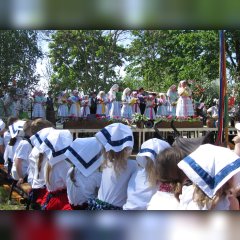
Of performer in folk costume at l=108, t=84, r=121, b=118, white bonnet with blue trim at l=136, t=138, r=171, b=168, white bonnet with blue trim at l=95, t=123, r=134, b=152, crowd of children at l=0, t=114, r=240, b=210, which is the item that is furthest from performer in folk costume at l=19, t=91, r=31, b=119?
white bonnet with blue trim at l=136, t=138, r=171, b=168

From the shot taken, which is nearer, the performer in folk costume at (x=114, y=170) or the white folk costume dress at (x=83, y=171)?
the performer in folk costume at (x=114, y=170)

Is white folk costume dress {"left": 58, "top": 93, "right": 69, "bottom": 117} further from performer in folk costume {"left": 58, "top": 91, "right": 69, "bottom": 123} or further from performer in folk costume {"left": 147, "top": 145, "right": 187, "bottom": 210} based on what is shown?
performer in folk costume {"left": 147, "top": 145, "right": 187, "bottom": 210}

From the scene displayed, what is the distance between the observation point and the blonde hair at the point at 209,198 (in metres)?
2.31

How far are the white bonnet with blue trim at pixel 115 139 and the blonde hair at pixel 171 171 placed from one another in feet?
1.77

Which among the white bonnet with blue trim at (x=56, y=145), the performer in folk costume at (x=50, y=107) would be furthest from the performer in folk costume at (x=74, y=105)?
the white bonnet with blue trim at (x=56, y=145)

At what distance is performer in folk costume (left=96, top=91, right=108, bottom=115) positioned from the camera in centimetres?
1145

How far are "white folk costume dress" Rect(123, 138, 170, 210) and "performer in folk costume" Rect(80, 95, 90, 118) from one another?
813cm

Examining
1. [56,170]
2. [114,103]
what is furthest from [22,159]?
[114,103]

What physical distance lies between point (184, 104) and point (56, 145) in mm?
7238

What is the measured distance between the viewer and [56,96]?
11445 mm

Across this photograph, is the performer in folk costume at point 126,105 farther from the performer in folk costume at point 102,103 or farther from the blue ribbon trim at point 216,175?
the blue ribbon trim at point 216,175

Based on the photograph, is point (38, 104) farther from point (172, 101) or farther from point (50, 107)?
point (172, 101)

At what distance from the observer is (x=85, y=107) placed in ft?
37.3

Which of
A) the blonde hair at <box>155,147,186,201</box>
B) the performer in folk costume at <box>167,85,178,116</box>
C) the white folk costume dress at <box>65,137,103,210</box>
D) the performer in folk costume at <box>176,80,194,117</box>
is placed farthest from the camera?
the performer in folk costume at <box>167,85,178,116</box>
